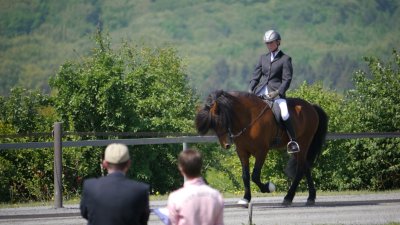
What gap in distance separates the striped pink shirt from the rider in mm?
9277

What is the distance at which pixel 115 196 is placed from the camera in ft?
23.9

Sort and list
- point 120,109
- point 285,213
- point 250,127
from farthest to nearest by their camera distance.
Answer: point 120,109
point 250,127
point 285,213

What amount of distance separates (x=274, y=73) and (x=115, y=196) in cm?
998

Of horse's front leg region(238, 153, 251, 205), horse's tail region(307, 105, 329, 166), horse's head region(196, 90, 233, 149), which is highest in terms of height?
horse's head region(196, 90, 233, 149)

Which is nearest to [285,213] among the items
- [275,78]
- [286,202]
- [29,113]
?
[286,202]

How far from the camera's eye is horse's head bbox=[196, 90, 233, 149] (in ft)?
52.1

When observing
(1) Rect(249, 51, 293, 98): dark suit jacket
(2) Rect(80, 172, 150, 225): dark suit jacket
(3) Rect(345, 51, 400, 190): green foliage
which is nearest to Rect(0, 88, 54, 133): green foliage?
(3) Rect(345, 51, 400, 190): green foliage

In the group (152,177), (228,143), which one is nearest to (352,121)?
(152,177)

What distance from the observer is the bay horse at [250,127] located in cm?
1598

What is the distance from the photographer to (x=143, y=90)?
41844 millimetres

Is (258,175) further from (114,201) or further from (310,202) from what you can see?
(114,201)

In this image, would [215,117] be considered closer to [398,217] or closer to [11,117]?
[398,217]

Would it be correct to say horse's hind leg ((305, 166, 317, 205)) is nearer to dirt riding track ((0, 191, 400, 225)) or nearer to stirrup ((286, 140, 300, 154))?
dirt riding track ((0, 191, 400, 225))

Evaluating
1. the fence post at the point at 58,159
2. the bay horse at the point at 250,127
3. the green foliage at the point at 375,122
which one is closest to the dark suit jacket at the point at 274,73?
the bay horse at the point at 250,127
